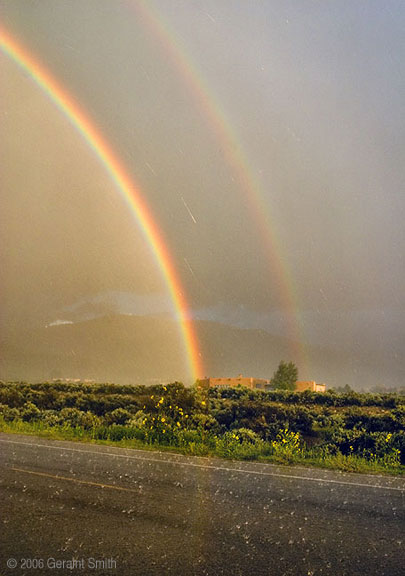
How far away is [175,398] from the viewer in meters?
17.6

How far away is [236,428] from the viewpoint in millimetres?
15836

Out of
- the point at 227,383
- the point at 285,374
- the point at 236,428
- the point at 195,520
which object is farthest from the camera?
the point at 285,374

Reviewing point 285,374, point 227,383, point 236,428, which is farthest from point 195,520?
point 285,374

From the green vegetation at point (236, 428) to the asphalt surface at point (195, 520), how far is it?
2.13 meters

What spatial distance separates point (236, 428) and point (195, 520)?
31.9ft

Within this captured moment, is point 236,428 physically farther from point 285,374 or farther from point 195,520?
point 285,374

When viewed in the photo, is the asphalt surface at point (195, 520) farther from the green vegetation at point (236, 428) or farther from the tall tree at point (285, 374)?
the tall tree at point (285, 374)

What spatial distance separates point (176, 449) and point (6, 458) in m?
4.03

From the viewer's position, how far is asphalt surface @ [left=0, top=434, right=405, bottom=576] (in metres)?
4.84

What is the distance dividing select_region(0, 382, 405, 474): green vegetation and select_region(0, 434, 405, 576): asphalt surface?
213 centimetres

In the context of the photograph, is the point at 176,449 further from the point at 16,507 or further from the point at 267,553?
the point at 267,553

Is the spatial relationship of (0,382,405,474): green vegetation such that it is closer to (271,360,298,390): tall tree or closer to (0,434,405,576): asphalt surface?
(0,434,405,576): asphalt surface

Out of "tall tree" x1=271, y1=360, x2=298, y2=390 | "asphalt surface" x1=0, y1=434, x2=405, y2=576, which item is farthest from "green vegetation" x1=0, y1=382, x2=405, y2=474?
"tall tree" x1=271, y1=360, x2=298, y2=390

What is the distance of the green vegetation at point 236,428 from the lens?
40.4 ft
